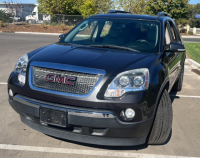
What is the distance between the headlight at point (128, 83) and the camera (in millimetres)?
2906

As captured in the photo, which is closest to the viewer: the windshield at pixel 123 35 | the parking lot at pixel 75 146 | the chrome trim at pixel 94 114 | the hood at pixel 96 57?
the chrome trim at pixel 94 114

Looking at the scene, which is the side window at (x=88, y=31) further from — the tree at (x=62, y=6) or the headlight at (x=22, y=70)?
the tree at (x=62, y=6)

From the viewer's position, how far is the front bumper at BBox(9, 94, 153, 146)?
2.86 m

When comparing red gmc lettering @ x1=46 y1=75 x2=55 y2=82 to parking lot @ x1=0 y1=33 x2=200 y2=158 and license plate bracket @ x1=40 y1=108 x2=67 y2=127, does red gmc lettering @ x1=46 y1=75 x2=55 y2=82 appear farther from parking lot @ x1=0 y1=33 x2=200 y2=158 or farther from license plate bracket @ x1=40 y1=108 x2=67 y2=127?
parking lot @ x1=0 y1=33 x2=200 y2=158

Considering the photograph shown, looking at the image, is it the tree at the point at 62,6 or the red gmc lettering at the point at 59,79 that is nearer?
the red gmc lettering at the point at 59,79

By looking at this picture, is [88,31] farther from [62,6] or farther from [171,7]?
[62,6]

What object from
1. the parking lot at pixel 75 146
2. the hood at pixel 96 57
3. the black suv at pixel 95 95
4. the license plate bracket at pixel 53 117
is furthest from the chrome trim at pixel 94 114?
the parking lot at pixel 75 146

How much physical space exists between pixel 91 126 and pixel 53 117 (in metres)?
0.46

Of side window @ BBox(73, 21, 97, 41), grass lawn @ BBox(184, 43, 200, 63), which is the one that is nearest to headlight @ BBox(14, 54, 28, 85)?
side window @ BBox(73, 21, 97, 41)

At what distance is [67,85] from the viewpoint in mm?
3020

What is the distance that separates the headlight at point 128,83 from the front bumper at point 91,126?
24 cm

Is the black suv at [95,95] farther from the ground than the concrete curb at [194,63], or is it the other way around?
the black suv at [95,95]

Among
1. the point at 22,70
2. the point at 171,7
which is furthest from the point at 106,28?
the point at 171,7

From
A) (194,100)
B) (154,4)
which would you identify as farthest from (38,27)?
(194,100)
